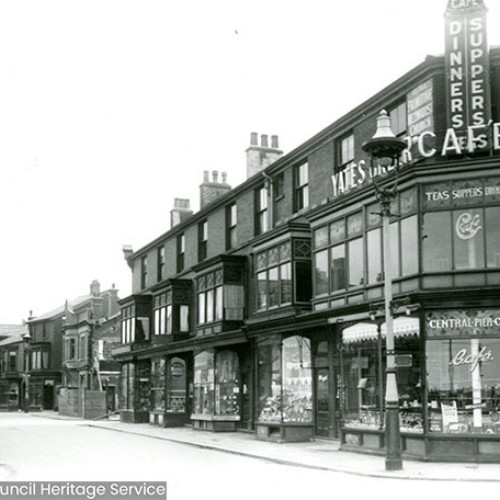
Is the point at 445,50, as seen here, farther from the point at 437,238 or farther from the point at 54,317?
the point at 54,317

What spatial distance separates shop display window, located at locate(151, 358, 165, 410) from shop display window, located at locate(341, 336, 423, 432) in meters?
17.1

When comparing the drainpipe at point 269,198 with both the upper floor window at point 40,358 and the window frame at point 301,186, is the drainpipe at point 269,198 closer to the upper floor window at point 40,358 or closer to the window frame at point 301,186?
the window frame at point 301,186

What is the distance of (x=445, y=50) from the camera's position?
66.4 ft

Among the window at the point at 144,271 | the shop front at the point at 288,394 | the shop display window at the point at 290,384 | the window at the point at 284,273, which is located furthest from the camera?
the window at the point at 144,271

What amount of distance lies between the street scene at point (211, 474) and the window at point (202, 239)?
44.5 ft

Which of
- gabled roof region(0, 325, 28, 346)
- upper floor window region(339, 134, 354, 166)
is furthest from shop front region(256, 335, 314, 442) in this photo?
gabled roof region(0, 325, 28, 346)

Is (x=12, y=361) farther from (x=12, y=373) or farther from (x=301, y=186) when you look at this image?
(x=301, y=186)

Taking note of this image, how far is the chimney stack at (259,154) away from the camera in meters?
34.1

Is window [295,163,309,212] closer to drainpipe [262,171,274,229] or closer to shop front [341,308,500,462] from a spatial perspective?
drainpipe [262,171,274,229]

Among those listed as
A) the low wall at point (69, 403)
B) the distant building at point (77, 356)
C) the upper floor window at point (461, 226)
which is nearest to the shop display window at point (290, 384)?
the upper floor window at point (461, 226)

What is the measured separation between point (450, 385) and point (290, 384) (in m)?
8.04

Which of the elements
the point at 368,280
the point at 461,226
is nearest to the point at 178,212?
the point at 368,280

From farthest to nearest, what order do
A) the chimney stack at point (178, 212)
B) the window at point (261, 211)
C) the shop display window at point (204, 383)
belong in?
the chimney stack at point (178, 212) < the shop display window at point (204, 383) < the window at point (261, 211)

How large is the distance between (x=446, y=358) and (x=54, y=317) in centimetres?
6583
